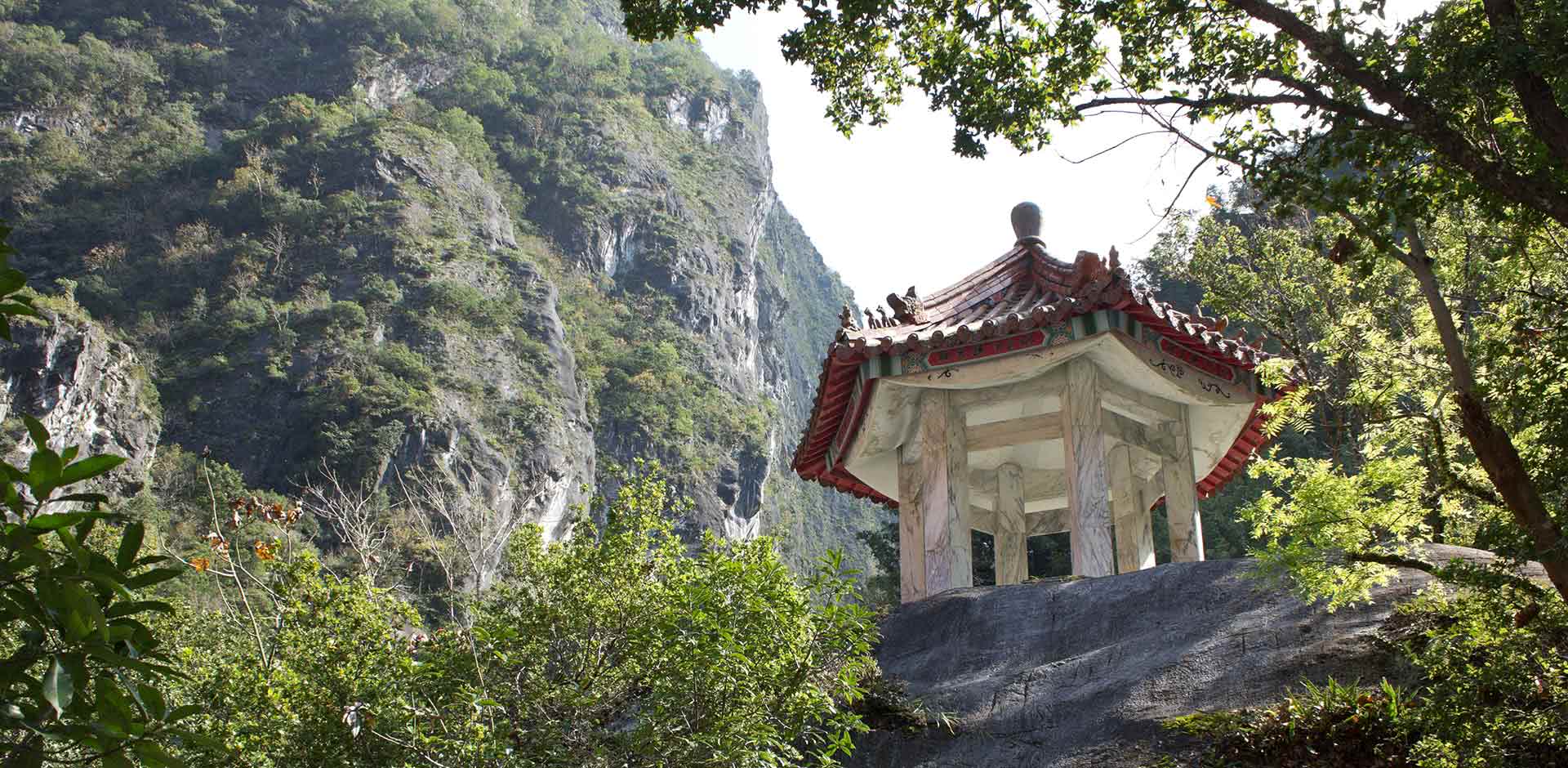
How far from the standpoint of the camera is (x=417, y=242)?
162 ft

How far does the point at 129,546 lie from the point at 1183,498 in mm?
8439

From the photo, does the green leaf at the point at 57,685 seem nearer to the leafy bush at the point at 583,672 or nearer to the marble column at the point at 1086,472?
the leafy bush at the point at 583,672

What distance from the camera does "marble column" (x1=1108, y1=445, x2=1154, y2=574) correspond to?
35.9 ft

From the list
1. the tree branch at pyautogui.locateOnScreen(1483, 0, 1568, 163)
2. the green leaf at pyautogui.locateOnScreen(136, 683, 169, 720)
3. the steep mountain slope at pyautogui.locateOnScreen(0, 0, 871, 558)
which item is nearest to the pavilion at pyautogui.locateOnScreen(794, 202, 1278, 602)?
the tree branch at pyautogui.locateOnScreen(1483, 0, 1568, 163)

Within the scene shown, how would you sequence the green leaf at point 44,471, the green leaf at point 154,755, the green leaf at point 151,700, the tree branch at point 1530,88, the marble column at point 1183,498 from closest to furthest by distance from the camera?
the green leaf at point 44,471 < the green leaf at point 154,755 < the green leaf at point 151,700 < the tree branch at point 1530,88 < the marble column at point 1183,498

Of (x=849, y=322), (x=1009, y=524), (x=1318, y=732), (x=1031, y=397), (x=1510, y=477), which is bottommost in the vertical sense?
(x=1318, y=732)

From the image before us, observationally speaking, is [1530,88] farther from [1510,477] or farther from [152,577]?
[152,577]

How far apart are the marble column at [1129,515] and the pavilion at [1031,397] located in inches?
1.0

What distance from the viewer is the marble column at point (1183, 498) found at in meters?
9.77

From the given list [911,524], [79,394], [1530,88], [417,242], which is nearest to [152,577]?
[1530,88]

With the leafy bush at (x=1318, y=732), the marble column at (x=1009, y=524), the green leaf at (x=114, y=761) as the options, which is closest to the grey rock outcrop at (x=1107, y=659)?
the leafy bush at (x=1318, y=732)

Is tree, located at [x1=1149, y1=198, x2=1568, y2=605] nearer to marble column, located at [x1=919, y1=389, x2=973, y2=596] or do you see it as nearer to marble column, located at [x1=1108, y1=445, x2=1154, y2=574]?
marble column, located at [x1=919, y1=389, x2=973, y2=596]

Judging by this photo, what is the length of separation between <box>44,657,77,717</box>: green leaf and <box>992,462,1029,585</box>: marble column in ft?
31.8

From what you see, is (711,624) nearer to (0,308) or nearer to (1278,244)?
(0,308)
